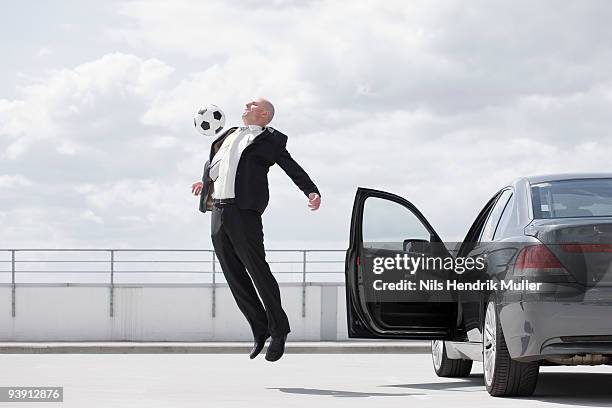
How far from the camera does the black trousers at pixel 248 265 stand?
10.8 m

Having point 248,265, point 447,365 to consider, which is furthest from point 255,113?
point 447,365

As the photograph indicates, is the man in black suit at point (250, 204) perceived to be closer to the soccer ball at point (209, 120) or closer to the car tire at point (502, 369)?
the soccer ball at point (209, 120)

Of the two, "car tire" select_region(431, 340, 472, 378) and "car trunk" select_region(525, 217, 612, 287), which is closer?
"car trunk" select_region(525, 217, 612, 287)

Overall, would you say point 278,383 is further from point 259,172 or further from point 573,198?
point 573,198

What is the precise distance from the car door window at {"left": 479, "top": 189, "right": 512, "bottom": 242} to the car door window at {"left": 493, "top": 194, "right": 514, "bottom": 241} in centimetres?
10

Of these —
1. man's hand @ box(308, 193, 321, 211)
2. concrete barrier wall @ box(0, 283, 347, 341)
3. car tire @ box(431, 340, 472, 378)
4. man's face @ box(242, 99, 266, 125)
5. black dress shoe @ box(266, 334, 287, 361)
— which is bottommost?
concrete barrier wall @ box(0, 283, 347, 341)

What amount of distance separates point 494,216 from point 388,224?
87cm

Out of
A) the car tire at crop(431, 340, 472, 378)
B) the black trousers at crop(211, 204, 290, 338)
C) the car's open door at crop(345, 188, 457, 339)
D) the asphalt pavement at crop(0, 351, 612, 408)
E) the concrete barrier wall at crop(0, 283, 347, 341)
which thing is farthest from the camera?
the concrete barrier wall at crop(0, 283, 347, 341)

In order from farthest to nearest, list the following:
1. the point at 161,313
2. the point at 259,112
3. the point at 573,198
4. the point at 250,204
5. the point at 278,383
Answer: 1. the point at 161,313
2. the point at 278,383
3. the point at 259,112
4. the point at 250,204
5. the point at 573,198

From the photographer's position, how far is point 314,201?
10.8 metres

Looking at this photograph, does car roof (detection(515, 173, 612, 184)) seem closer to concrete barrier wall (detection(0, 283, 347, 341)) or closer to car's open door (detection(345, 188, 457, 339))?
car's open door (detection(345, 188, 457, 339))

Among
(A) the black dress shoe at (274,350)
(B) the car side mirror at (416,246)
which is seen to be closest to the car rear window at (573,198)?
(B) the car side mirror at (416,246)

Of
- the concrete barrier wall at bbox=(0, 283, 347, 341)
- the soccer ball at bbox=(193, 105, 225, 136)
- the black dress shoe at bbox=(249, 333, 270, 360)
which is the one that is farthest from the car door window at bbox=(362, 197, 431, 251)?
the concrete barrier wall at bbox=(0, 283, 347, 341)

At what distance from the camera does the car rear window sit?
31.1 feet
